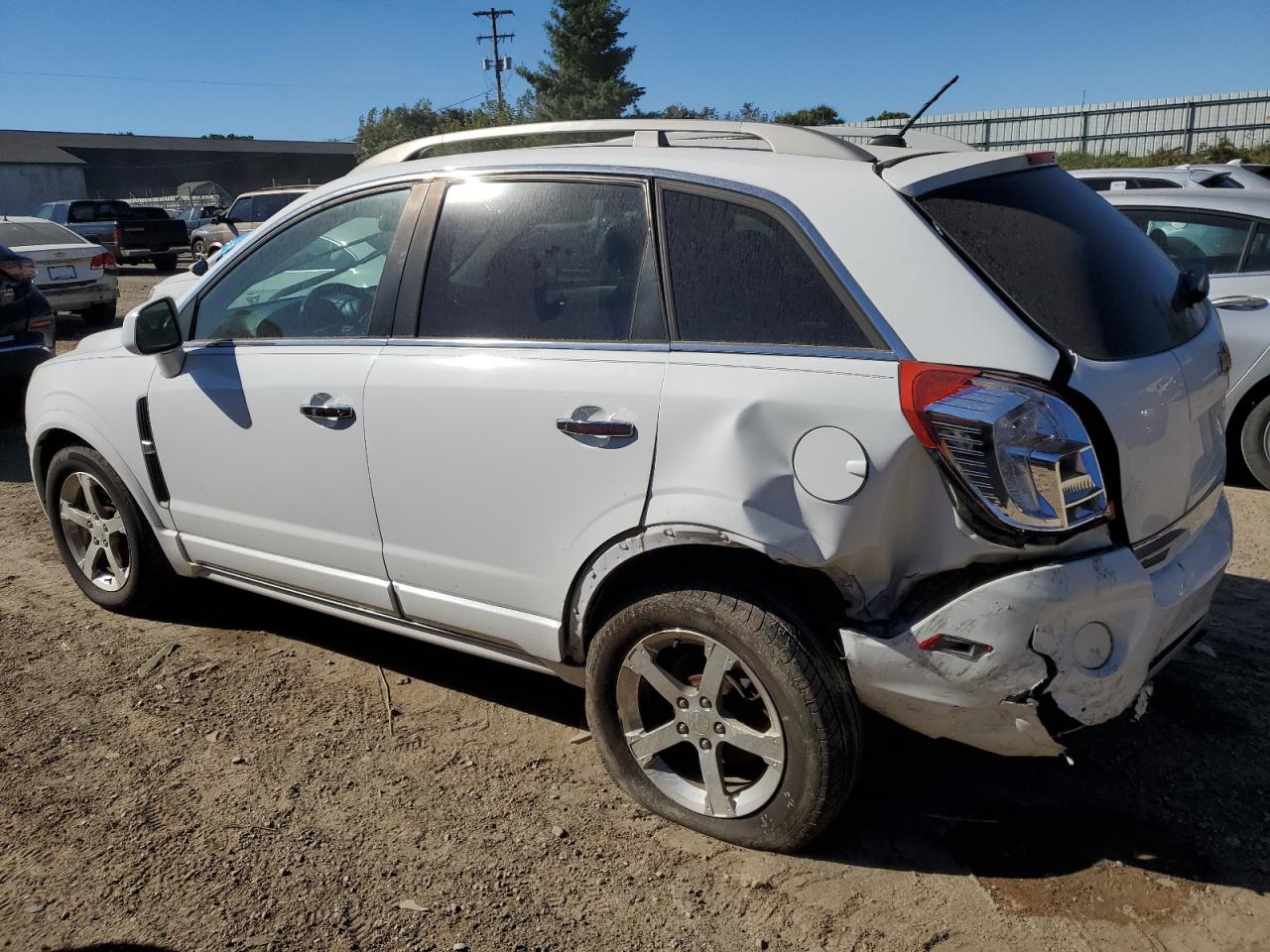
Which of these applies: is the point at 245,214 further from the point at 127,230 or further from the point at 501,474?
the point at 501,474

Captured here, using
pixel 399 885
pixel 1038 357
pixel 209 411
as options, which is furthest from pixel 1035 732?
pixel 209 411

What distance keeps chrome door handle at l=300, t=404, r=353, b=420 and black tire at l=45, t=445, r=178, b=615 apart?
1250 millimetres

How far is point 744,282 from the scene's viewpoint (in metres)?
2.75

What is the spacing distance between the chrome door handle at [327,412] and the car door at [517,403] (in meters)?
0.10

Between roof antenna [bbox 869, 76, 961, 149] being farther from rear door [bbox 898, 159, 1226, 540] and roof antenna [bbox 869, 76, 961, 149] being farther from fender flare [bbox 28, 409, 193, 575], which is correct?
fender flare [bbox 28, 409, 193, 575]

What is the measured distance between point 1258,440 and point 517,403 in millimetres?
4845

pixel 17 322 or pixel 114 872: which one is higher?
Result: pixel 17 322

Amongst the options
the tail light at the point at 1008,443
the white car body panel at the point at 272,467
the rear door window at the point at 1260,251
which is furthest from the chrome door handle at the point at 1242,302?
the white car body panel at the point at 272,467

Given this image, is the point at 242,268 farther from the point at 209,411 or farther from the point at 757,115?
the point at 757,115

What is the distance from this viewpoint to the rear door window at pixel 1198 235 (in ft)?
20.0

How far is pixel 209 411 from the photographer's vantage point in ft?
12.3

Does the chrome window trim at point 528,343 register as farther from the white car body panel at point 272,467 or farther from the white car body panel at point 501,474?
the white car body panel at point 272,467

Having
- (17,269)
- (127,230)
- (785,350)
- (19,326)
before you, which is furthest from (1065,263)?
(127,230)

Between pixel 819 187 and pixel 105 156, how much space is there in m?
65.1
